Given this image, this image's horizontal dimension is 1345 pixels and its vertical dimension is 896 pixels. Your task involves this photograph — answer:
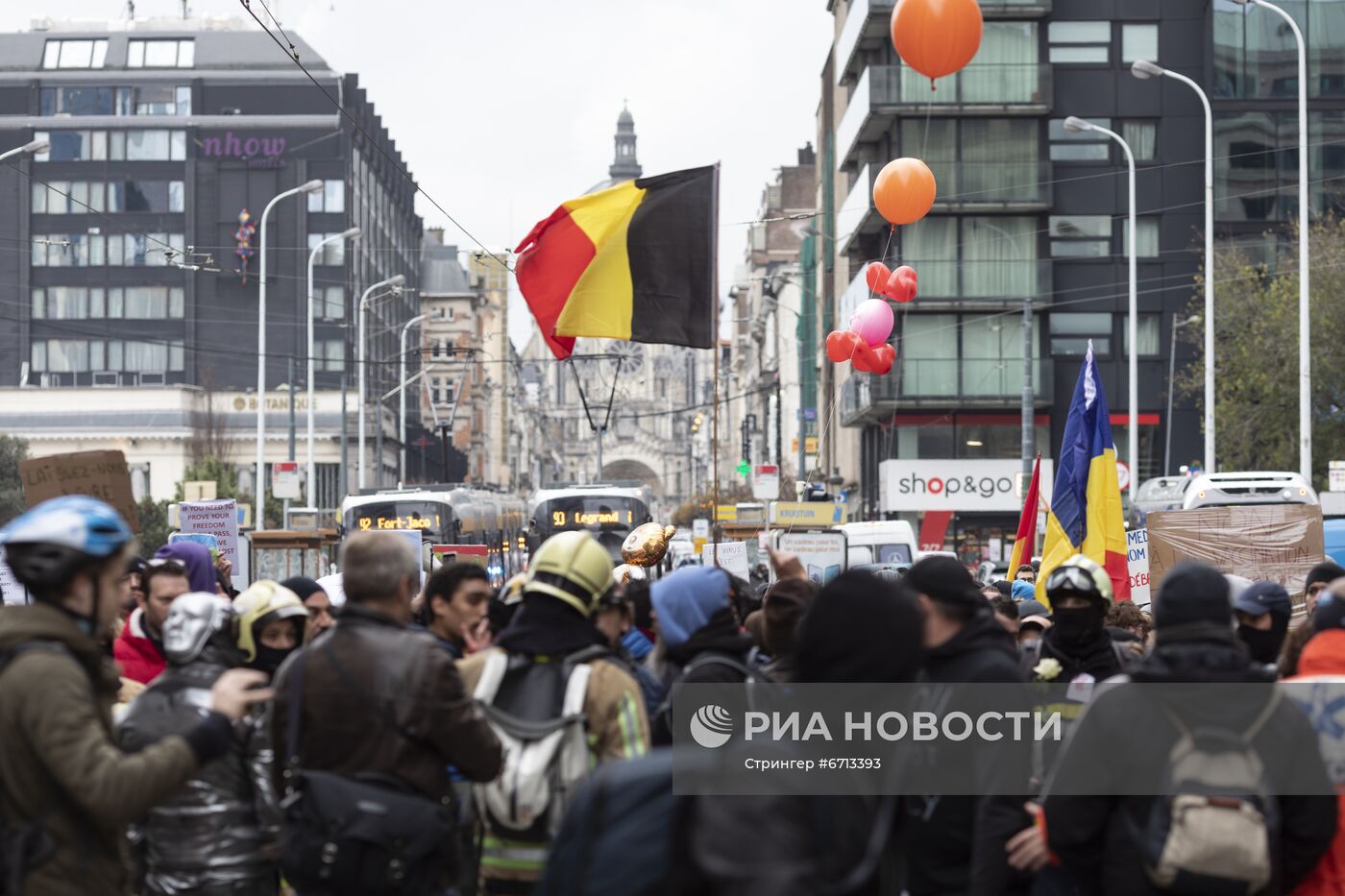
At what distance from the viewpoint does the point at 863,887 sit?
3.77 metres

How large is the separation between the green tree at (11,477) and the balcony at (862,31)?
89.7ft

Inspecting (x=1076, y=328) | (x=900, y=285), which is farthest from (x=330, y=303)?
(x=900, y=285)

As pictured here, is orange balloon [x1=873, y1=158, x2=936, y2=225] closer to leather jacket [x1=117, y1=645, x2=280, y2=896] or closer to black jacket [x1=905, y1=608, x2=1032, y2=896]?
black jacket [x1=905, y1=608, x2=1032, y2=896]

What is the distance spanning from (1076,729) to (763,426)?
10929cm

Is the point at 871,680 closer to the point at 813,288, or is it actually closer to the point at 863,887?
the point at 863,887

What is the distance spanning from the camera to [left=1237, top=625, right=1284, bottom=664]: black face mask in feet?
25.6

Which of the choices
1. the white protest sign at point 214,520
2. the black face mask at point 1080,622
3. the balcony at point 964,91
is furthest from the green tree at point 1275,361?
the black face mask at point 1080,622

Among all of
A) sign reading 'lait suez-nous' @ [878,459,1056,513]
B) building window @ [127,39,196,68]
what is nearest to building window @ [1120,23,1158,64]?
sign reading 'lait suez-nous' @ [878,459,1056,513]

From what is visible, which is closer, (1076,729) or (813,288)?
(1076,729)

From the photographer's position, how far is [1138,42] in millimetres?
49844

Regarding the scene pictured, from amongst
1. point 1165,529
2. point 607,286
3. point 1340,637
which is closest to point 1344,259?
point 1165,529

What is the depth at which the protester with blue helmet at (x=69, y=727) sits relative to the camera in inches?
183

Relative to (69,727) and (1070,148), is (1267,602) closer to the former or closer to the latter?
(69,727)

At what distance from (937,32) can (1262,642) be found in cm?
938
